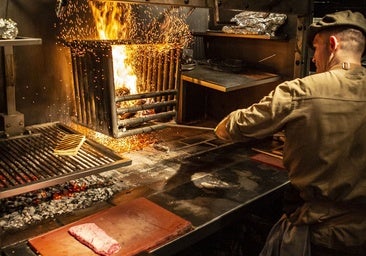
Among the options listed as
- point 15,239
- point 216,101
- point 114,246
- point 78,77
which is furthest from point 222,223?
point 216,101

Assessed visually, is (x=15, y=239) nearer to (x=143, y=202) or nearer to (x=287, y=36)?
(x=143, y=202)

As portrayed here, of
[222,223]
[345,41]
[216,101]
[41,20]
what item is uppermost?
[41,20]

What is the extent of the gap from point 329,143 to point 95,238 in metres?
1.15

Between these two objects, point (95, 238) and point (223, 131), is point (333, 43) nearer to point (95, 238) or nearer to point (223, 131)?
point (223, 131)

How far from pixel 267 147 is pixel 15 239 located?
6.55ft

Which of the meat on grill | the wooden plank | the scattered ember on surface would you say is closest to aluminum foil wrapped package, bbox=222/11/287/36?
the scattered ember on surface

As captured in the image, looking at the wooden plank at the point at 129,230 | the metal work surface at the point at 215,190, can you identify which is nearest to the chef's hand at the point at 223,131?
the metal work surface at the point at 215,190

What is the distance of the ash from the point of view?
6.13 feet

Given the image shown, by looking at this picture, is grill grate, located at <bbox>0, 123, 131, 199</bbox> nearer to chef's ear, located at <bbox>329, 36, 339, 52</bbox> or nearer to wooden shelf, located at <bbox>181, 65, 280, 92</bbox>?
wooden shelf, located at <bbox>181, 65, 280, 92</bbox>

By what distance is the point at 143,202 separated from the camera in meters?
2.05

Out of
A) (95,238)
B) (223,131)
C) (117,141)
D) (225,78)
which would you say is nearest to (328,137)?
(223,131)

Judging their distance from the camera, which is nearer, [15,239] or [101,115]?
[15,239]

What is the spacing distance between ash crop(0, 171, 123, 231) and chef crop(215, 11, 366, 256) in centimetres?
92

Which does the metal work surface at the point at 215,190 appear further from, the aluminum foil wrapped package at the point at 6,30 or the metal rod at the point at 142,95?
the aluminum foil wrapped package at the point at 6,30
